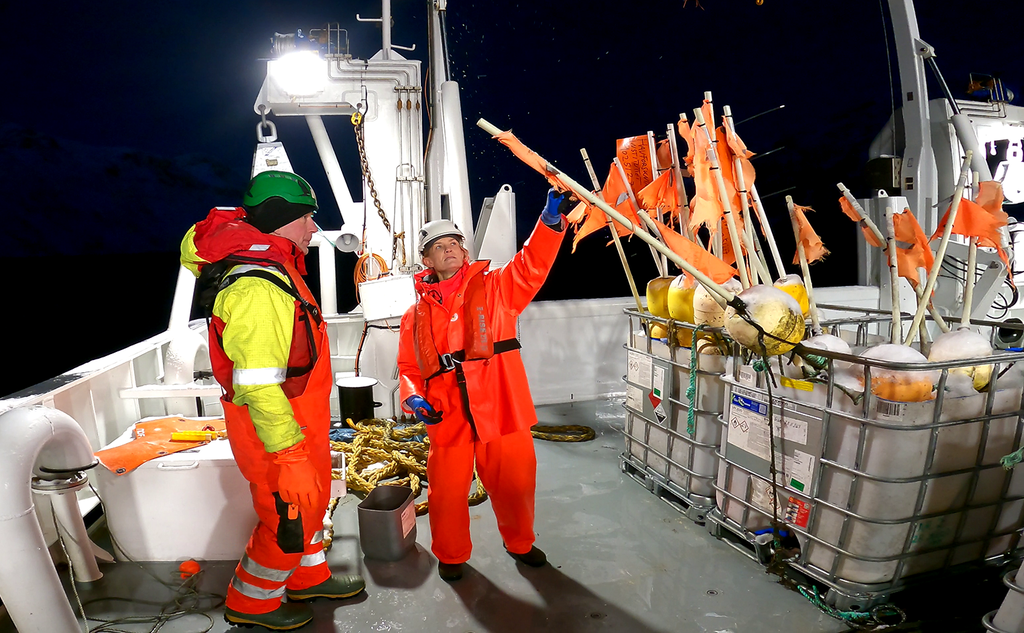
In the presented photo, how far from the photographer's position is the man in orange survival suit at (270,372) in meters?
1.96

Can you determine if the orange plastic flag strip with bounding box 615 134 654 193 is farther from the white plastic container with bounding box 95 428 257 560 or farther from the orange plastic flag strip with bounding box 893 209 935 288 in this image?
the white plastic container with bounding box 95 428 257 560

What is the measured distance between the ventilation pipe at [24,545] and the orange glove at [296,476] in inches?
31.6

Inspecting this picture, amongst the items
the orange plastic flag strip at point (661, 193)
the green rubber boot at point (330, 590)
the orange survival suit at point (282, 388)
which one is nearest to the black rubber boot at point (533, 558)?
the green rubber boot at point (330, 590)

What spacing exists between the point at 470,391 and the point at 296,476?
2.71 feet

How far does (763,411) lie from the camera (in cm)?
255

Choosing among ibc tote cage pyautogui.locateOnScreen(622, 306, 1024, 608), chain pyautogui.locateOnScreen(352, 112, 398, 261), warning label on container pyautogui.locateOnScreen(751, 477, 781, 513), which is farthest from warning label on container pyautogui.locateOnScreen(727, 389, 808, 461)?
chain pyautogui.locateOnScreen(352, 112, 398, 261)

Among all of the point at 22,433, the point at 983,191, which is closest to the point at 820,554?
the point at 983,191

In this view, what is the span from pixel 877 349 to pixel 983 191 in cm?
105

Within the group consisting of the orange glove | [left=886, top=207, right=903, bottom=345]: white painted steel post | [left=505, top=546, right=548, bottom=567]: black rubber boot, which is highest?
[left=886, top=207, right=903, bottom=345]: white painted steel post

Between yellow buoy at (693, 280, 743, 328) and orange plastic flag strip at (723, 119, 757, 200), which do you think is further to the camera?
yellow buoy at (693, 280, 743, 328)

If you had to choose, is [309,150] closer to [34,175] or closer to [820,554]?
[34,175]

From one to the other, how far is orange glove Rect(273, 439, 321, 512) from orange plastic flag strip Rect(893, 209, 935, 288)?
2726 millimetres

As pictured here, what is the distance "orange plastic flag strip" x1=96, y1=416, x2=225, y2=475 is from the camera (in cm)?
269

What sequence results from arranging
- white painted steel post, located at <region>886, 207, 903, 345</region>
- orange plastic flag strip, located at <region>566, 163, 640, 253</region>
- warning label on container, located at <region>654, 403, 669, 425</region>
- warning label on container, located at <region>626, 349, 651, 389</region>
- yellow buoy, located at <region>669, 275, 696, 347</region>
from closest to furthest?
white painted steel post, located at <region>886, 207, 903, 345</region> → orange plastic flag strip, located at <region>566, 163, 640, 253</region> → yellow buoy, located at <region>669, 275, 696, 347</region> → warning label on container, located at <region>654, 403, 669, 425</region> → warning label on container, located at <region>626, 349, 651, 389</region>
